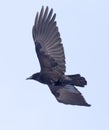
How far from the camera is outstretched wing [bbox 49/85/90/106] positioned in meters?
14.4

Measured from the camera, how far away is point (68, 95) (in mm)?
15328

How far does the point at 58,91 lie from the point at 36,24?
109 inches

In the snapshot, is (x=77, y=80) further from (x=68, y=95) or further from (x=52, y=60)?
(x=52, y=60)

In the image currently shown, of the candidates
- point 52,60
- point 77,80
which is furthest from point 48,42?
point 77,80

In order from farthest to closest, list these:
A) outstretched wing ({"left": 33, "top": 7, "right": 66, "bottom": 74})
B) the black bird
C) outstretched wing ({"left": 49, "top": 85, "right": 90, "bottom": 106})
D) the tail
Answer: outstretched wing ({"left": 33, "top": 7, "right": 66, "bottom": 74}) < the black bird < the tail < outstretched wing ({"left": 49, "top": 85, "right": 90, "bottom": 106})

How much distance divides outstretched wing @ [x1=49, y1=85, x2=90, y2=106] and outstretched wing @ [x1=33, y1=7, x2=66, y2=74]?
0.71 m

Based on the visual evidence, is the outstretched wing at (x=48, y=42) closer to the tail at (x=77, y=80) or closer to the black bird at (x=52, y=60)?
the black bird at (x=52, y=60)

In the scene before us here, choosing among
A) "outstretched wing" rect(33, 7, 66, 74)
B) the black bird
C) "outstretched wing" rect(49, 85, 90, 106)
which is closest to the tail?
the black bird

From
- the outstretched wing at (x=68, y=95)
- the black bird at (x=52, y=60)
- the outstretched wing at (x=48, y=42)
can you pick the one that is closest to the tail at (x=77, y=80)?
the black bird at (x=52, y=60)

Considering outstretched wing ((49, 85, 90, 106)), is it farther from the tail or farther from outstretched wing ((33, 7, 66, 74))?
outstretched wing ((33, 7, 66, 74))

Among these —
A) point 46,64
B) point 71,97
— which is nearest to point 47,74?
point 46,64

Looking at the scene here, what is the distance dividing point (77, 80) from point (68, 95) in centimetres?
64

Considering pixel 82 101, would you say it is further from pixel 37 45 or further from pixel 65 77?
pixel 37 45

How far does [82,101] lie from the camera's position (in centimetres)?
1416
